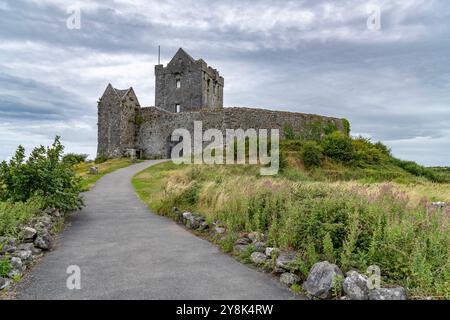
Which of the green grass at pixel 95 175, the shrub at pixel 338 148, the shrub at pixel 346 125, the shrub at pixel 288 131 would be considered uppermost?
the shrub at pixel 346 125

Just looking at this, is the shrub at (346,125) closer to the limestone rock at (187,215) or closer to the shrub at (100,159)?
the shrub at (100,159)

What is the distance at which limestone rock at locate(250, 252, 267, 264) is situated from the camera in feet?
23.1

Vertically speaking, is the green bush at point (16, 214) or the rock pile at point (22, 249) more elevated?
the green bush at point (16, 214)

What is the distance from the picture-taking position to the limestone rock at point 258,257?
7.05m

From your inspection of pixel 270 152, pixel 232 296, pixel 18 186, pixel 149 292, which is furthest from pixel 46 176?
pixel 270 152

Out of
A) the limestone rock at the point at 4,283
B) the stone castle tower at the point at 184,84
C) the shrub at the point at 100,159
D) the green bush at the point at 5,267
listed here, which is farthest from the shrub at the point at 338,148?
the limestone rock at the point at 4,283

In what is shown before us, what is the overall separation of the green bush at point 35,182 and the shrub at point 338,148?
2242 centimetres

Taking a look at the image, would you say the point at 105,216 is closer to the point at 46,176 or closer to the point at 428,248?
the point at 46,176

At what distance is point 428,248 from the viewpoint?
6.34m

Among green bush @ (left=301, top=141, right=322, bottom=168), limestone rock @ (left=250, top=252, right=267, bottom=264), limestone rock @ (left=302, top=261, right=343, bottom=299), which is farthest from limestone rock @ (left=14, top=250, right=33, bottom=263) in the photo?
A: green bush @ (left=301, top=141, right=322, bottom=168)

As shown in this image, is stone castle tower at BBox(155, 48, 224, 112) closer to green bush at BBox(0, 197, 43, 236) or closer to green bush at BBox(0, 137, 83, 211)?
green bush at BBox(0, 137, 83, 211)

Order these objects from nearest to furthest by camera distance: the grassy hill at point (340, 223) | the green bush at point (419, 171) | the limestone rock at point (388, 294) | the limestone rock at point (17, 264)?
the limestone rock at point (388, 294), the grassy hill at point (340, 223), the limestone rock at point (17, 264), the green bush at point (419, 171)

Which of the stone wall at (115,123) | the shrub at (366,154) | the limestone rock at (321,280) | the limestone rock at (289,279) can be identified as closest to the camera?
the limestone rock at (321,280)

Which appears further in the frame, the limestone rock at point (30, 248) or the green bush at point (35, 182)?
the green bush at point (35, 182)
